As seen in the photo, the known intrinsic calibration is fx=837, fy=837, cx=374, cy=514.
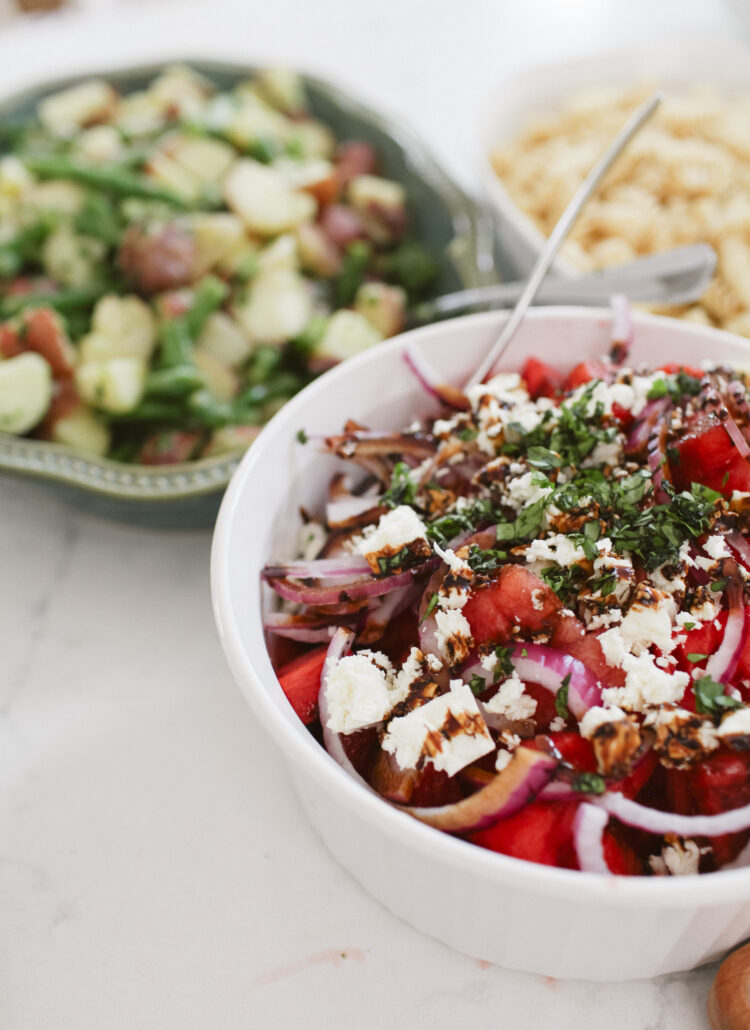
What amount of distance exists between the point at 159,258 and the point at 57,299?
0.61ft

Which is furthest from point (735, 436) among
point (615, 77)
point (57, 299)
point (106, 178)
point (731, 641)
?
point (615, 77)

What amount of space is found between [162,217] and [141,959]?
3.69 ft

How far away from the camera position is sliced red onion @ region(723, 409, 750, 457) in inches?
32.7

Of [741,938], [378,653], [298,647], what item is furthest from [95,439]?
[741,938]

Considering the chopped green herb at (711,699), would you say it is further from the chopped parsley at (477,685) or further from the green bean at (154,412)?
the green bean at (154,412)

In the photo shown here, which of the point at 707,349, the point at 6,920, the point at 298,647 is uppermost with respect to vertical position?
the point at 707,349

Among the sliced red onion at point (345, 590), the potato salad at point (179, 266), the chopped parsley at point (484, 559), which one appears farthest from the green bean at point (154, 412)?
the chopped parsley at point (484, 559)

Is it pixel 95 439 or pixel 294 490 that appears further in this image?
pixel 95 439

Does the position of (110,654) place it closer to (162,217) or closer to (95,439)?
(95,439)

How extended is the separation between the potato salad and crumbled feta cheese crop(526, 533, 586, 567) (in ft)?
1.67

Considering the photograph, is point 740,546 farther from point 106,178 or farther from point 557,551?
point 106,178

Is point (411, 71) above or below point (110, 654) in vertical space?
above

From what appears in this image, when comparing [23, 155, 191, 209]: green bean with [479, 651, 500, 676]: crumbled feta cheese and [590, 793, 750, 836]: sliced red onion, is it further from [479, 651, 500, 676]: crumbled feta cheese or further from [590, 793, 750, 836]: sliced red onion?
[590, 793, 750, 836]: sliced red onion

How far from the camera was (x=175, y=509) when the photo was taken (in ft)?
3.56
